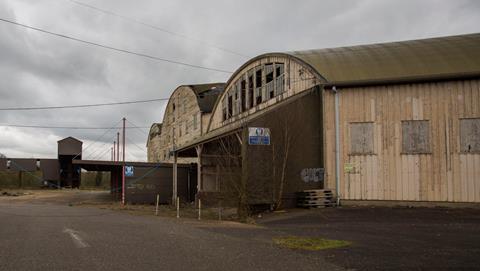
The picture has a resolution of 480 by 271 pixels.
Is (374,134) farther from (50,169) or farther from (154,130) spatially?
(154,130)

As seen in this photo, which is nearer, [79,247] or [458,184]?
[79,247]

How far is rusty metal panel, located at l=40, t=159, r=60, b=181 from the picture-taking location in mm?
62572

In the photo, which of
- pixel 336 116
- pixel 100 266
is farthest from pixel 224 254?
pixel 336 116

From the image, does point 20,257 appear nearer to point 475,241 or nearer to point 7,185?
point 475,241

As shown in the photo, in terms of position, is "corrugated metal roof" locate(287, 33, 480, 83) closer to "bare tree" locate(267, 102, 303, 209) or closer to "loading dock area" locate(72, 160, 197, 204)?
"bare tree" locate(267, 102, 303, 209)

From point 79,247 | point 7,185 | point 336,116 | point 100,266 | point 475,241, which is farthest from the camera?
point 7,185

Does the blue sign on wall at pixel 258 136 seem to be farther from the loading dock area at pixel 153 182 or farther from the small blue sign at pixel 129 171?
the small blue sign at pixel 129 171

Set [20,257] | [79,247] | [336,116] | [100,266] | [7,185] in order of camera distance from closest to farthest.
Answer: [100,266] < [20,257] < [79,247] < [336,116] < [7,185]

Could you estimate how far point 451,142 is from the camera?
2114 cm

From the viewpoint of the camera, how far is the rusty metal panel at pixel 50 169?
6257cm

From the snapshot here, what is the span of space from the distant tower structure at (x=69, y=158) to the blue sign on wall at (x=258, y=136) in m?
45.8

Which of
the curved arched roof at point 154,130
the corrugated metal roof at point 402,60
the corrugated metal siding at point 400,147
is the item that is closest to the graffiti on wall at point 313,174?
the corrugated metal siding at point 400,147

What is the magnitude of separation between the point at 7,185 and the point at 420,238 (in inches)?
2492

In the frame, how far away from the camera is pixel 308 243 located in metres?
11.6
